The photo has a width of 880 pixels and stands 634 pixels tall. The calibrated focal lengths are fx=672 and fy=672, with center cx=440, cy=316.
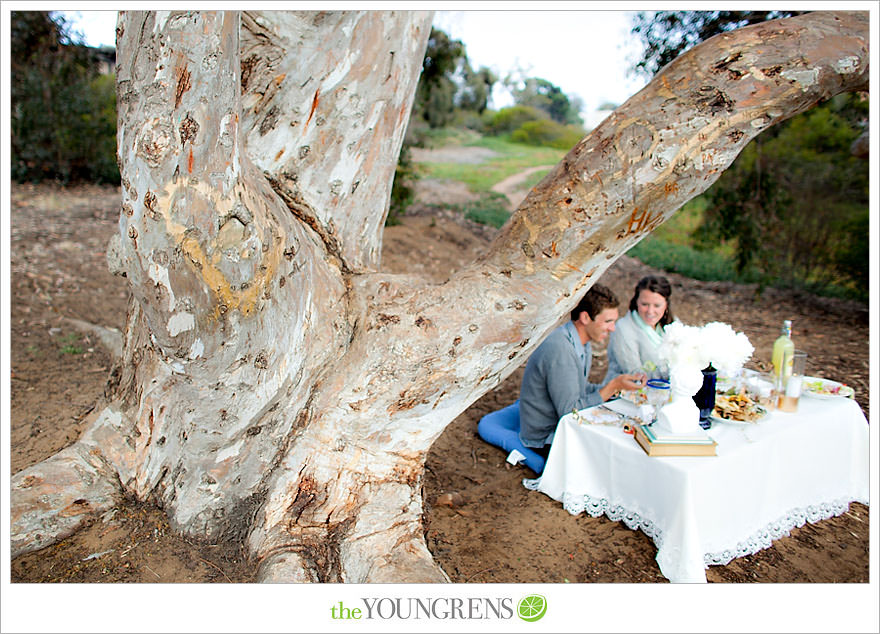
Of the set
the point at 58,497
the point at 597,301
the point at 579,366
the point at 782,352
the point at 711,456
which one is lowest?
the point at 58,497

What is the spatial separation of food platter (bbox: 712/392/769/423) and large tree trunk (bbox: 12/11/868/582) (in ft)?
3.56

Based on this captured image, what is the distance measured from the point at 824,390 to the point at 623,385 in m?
1.11

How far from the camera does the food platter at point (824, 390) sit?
363cm

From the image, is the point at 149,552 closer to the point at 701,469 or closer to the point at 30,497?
the point at 30,497

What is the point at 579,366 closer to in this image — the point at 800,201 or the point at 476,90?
the point at 800,201

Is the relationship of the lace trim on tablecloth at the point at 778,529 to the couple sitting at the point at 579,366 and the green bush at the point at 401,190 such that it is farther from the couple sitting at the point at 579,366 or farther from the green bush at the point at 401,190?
the green bush at the point at 401,190

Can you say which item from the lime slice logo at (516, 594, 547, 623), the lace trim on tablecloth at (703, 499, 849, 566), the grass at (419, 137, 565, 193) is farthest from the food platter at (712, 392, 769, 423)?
the grass at (419, 137, 565, 193)

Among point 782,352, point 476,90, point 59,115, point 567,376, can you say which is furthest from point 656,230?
point 59,115

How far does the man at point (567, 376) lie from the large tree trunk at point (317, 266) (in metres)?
0.84

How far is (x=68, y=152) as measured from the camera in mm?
11031

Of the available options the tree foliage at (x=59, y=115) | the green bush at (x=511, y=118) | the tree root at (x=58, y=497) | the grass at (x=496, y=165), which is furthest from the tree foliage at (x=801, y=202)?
the tree foliage at (x=59, y=115)

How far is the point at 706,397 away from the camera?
324cm

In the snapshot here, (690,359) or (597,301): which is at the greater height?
(597,301)

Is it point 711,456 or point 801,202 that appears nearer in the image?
point 711,456
